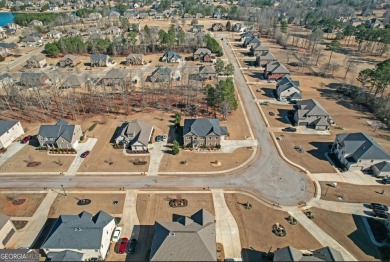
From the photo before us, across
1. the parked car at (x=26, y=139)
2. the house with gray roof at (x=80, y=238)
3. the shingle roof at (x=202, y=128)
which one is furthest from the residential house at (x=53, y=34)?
the house with gray roof at (x=80, y=238)

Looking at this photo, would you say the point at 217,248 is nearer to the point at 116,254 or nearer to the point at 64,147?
the point at 116,254

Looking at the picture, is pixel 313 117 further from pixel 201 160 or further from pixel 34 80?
pixel 34 80

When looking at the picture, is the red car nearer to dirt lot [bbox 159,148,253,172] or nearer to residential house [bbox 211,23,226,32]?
dirt lot [bbox 159,148,253,172]

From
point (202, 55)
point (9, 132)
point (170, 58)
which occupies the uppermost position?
point (202, 55)

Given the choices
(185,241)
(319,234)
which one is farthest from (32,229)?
(319,234)

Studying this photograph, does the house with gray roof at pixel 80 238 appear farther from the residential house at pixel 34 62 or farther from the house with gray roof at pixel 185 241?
the residential house at pixel 34 62

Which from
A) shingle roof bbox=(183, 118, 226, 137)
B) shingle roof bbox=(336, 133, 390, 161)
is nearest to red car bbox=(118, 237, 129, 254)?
shingle roof bbox=(183, 118, 226, 137)

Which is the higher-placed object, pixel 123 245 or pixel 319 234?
pixel 319 234
